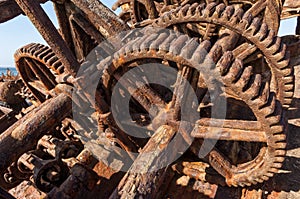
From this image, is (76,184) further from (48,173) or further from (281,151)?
(281,151)

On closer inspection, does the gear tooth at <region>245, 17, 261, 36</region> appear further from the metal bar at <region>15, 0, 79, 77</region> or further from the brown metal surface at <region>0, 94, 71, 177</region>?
the brown metal surface at <region>0, 94, 71, 177</region>

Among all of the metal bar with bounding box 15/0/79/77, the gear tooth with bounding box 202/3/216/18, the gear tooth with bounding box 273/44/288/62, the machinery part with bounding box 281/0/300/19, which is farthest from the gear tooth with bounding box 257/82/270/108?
the machinery part with bounding box 281/0/300/19

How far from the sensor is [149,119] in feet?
9.21

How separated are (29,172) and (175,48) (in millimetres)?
2201

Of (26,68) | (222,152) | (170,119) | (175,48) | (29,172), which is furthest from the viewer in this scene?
(26,68)

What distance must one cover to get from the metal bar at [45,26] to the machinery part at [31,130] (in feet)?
1.45

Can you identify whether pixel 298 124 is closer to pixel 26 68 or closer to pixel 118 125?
pixel 118 125

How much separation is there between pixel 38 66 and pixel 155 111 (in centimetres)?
176

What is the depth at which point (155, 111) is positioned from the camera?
8.68ft

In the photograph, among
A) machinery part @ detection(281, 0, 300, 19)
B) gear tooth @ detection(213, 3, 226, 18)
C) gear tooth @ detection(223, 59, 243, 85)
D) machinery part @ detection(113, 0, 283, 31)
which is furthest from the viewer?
machinery part @ detection(281, 0, 300, 19)

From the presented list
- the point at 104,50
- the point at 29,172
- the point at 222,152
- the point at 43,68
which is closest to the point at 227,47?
the point at 222,152

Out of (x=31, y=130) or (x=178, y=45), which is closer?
(x=178, y=45)

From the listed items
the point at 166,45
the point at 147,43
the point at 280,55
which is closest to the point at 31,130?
the point at 147,43

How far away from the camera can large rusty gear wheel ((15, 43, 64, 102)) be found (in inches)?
120
